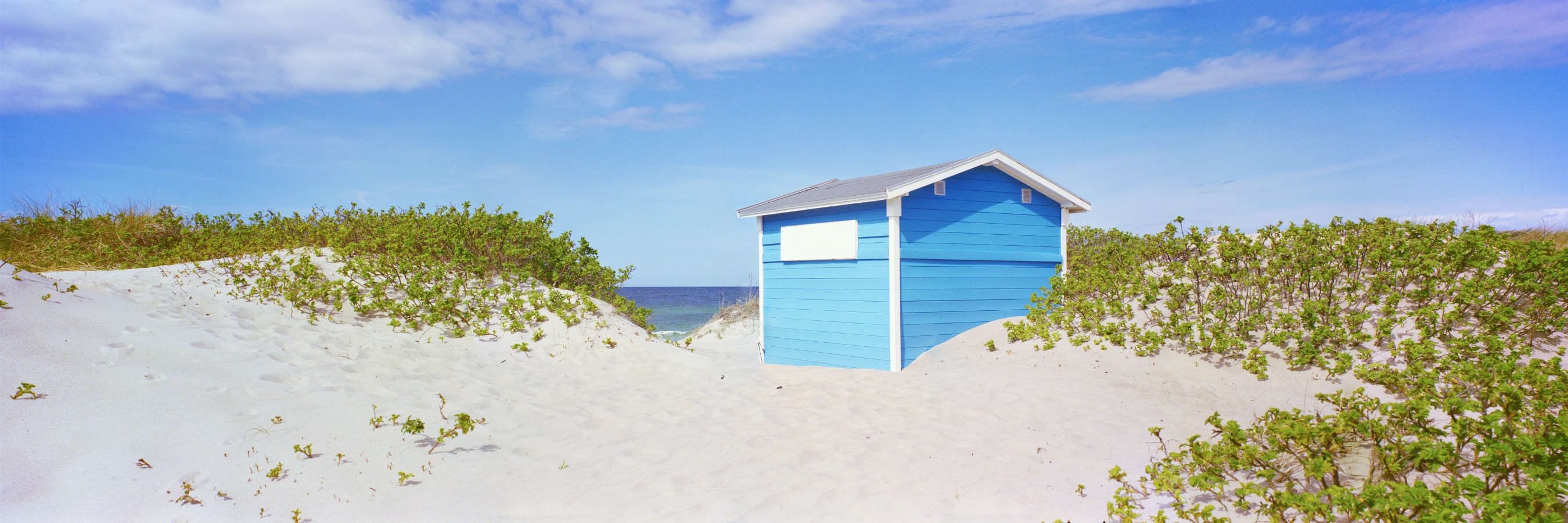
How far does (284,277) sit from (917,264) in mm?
8909

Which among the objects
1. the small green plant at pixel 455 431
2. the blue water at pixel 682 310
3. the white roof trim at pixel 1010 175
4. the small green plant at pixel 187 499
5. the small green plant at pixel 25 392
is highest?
the white roof trim at pixel 1010 175

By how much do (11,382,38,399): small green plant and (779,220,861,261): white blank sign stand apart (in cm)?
819

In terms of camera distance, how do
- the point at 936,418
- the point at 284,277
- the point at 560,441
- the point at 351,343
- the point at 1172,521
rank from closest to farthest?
1. the point at 1172,521
2. the point at 560,441
3. the point at 936,418
4. the point at 351,343
5. the point at 284,277

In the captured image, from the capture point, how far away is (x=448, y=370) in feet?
25.8

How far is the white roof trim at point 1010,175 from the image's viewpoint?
372 inches

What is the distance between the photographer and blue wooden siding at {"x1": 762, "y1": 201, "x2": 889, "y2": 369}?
9.80 meters

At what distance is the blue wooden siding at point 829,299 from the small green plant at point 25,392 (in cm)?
824

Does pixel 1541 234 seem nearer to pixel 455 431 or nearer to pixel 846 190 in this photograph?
pixel 846 190

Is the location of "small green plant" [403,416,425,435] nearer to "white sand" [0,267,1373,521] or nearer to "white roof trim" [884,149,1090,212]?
"white sand" [0,267,1373,521]

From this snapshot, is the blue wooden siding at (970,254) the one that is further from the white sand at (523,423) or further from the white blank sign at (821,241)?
the white sand at (523,423)

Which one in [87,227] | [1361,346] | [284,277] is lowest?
[1361,346]

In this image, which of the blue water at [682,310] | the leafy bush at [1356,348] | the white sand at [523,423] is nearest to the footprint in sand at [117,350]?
the white sand at [523,423]

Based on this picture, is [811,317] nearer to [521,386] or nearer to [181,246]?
[521,386]

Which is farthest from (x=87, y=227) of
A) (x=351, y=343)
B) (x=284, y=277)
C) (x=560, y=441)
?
(x=560, y=441)
